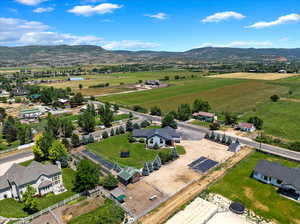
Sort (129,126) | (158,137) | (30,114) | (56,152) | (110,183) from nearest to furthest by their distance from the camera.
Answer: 1. (110,183)
2. (56,152)
3. (158,137)
4. (129,126)
5. (30,114)

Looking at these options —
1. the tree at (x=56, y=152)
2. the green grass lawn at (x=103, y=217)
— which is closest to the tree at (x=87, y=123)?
the tree at (x=56, y=152)

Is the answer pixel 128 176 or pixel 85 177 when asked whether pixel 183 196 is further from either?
pixel 85 177

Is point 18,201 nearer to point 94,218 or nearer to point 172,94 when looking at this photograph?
point 94,218

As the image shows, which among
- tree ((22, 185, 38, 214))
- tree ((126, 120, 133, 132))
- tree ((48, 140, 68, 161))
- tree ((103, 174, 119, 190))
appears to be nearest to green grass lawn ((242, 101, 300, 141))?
tree ((126, 120, 133, 132))

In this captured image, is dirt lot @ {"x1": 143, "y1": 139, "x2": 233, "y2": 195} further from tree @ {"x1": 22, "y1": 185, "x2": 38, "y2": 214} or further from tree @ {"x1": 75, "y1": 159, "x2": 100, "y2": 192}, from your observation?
tree @ {"x1": 22, "y1": 185, "x2": 38, "y2": 214}

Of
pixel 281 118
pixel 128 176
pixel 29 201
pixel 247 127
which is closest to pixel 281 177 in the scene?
pixel 128 176

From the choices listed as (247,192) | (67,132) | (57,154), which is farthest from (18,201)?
(247,192)
